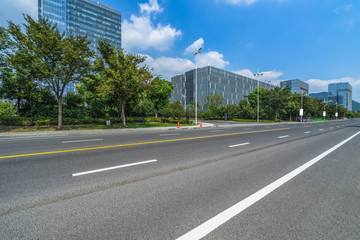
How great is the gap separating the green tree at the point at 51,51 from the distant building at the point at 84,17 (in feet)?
259

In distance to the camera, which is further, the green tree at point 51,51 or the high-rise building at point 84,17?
the high-rise building at point 84,17

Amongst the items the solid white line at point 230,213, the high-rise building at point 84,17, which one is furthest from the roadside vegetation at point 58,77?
the high-rise building at point 84,17

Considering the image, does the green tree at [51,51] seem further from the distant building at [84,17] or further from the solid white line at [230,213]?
the distant building at [84,17]

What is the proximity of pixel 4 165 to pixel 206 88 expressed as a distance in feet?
249

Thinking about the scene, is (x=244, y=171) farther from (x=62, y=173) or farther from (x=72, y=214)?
(x=62, y=173)

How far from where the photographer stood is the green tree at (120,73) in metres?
18.0

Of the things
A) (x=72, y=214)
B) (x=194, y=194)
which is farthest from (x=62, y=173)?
(x=194, y=194)

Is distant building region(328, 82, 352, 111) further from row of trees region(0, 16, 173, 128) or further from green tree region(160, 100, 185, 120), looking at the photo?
row of trees region(0, 16, 173, 128)

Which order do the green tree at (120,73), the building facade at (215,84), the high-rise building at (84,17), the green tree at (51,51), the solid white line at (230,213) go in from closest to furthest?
the solid white line at (230,213) < the green tree at (51,51) < the green tree at (120,73) < the building facade at (215,84) < the high-rise building at (84,17)

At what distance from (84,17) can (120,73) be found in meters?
111

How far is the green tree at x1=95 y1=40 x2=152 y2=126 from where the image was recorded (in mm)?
18047

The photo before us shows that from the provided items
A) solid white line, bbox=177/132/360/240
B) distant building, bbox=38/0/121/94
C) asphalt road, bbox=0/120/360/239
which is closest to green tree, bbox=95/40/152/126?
asphalt road, bbox=0/120/360/239

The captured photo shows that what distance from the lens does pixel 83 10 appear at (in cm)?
9638

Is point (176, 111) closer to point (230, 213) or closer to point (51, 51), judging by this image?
point (51, 51)
